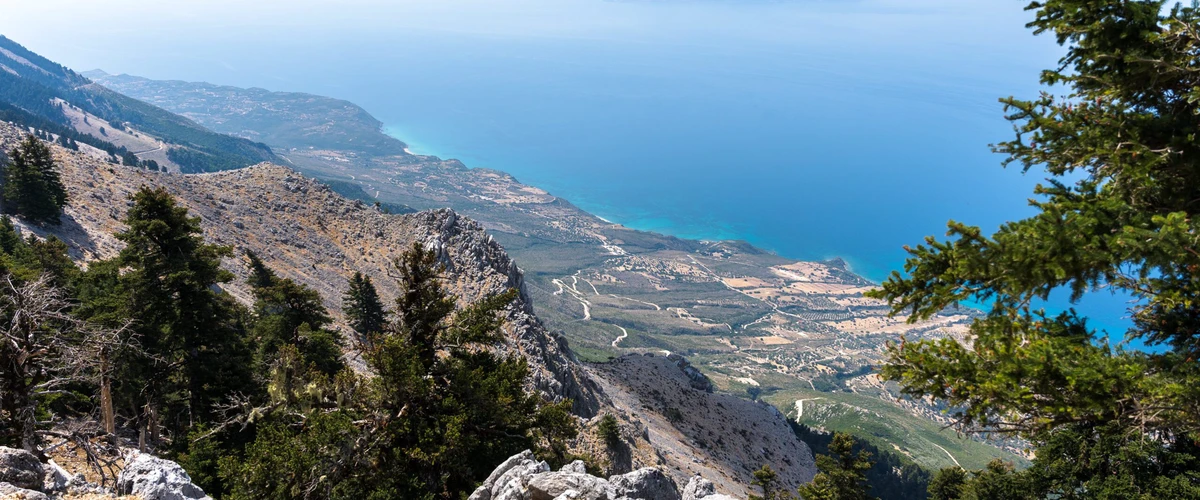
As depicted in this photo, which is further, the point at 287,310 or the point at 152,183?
the point at 152,183

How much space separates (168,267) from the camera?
23.9 m

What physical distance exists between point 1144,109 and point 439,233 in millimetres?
65654

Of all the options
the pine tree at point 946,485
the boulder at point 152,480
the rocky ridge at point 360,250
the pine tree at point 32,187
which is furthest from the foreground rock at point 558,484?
the pine tree at point 32,187

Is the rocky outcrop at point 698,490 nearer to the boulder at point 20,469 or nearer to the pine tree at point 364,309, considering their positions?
the boulder at point 20,469

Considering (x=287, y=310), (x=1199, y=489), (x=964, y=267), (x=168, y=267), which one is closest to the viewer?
(x=964, y=267)

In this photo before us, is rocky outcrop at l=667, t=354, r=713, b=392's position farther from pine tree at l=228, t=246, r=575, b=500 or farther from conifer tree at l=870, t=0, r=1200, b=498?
conifer tree at l=870, t=0, r=1200, b=498

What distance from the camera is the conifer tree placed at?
9867 millimetres

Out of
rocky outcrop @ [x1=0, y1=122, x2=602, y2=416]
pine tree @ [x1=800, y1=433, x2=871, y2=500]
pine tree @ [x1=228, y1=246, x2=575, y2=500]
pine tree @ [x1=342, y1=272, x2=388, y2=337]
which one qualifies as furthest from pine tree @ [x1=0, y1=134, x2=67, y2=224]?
pine tree @ [x1=800, y1=433, x2=871, y2=500]

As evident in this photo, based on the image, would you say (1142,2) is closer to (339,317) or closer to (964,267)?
(964,267)

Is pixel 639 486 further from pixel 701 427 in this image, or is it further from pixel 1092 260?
pixel 701 427

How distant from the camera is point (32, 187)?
48.2 metres

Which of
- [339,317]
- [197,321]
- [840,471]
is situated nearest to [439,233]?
[339,317]

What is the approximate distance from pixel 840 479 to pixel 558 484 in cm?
2662

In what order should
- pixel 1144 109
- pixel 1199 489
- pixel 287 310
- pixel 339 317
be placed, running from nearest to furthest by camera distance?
pixel 1144 109, pixel 1199 489, pixel 287 310, pixel 339 317
